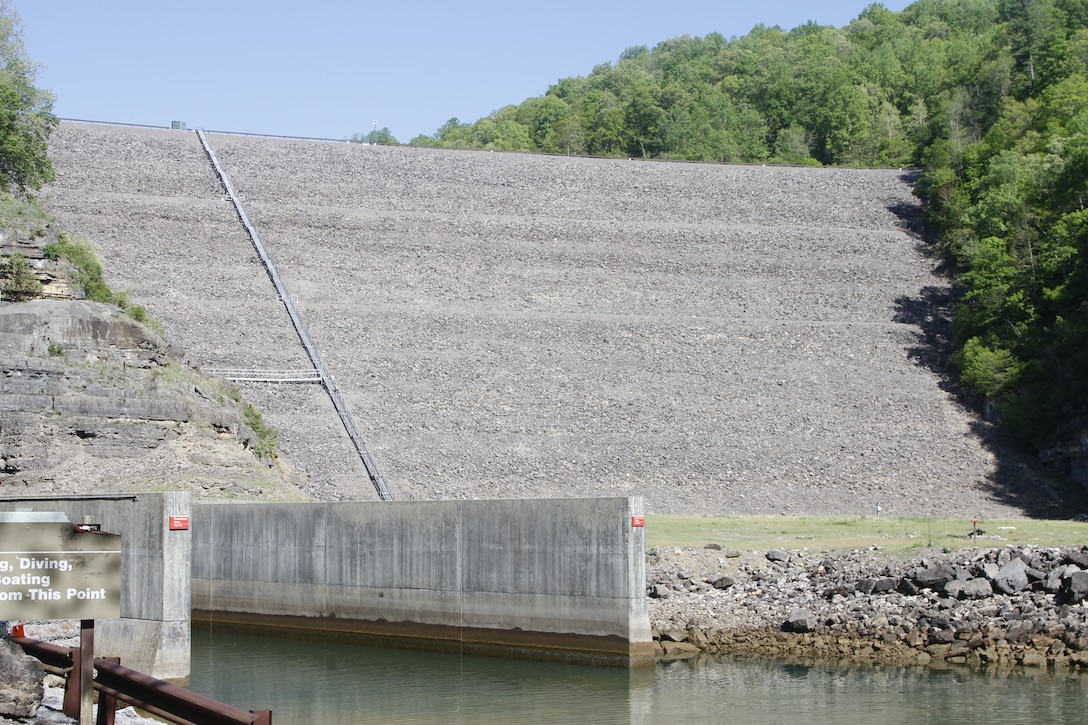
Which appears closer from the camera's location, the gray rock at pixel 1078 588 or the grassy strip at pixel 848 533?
the gray rock at pixel 1078 588

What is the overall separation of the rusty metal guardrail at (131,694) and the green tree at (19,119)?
104 feet

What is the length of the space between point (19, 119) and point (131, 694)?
117 ft

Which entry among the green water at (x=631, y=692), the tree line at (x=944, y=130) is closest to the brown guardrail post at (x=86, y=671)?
the green water at (x=631, y=692)

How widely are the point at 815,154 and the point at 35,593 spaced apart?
104m

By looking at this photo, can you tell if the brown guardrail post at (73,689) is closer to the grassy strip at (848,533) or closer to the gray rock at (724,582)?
the gray rock at (724,582)

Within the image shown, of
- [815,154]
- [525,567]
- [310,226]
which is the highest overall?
[815,154]

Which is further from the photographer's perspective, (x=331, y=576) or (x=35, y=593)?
(x=331, y=576)

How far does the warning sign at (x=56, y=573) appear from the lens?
11.5m

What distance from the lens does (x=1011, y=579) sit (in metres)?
A: 22.4

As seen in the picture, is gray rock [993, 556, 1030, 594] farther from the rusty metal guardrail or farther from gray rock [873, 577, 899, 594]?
the rusty metal guardrail

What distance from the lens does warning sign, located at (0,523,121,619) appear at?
11.5 meters

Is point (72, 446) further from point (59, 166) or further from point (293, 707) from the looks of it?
point (59, 166)

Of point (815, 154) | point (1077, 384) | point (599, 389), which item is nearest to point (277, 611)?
point (599, 389)

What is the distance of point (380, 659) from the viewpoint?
78.8 ft
